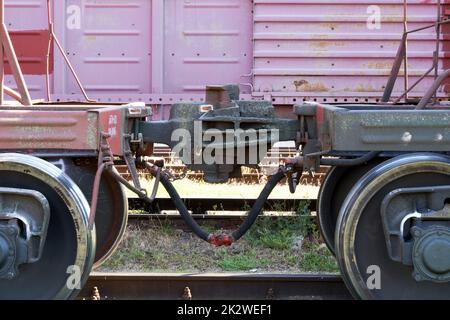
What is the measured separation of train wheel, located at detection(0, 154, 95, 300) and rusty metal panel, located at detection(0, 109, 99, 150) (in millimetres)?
131

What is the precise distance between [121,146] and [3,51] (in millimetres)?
908

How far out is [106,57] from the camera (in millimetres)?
9961

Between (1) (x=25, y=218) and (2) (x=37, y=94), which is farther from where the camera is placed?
(2) (x=37, y=94)

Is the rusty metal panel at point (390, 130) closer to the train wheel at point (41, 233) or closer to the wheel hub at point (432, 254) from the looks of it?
the wheel hub at point (432, 254)

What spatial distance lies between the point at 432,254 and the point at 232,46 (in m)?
6.69

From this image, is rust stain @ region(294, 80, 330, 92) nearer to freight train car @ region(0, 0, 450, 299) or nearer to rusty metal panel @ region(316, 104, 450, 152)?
freight train car @ region(0, 0, 450, 299)

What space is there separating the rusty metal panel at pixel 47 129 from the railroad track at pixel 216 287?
110cm

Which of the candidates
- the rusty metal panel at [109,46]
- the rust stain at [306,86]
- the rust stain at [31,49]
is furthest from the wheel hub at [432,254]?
the rust stain at [31,49]

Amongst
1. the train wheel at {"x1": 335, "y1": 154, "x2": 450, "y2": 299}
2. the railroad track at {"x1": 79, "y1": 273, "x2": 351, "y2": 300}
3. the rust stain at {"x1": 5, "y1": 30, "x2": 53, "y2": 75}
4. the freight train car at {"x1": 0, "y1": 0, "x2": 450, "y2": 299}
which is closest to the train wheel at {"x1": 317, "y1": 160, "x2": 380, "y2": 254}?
the freight train car at {"x1": 0, "y1": 0, "x2": 450, "y2": 299}

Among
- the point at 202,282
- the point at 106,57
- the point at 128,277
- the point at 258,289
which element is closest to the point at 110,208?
the point at 128,277

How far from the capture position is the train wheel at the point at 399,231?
3.69m

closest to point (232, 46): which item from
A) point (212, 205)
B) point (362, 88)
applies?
point (362, 88)
